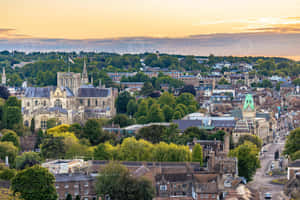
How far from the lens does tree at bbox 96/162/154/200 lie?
4341cm

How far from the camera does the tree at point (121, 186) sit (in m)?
43.4

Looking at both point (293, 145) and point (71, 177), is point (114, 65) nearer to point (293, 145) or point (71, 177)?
point (293, 145)

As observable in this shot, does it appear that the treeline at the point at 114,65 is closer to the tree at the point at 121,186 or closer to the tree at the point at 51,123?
the tree at the point at 51,123

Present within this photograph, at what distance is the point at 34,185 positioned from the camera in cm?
4244

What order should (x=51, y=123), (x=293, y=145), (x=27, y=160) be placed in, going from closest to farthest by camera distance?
1. (x=27, y=160)
2. (x=293, y=145)
3. (x=51, y=123)

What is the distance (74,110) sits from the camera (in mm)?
87250

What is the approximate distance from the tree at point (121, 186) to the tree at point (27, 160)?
39.6ft

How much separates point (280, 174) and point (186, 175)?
14683mm

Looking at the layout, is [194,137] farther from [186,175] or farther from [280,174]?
[186,175]

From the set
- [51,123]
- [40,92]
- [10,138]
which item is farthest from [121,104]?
[10,138]

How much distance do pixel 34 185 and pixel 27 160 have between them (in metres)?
13.4

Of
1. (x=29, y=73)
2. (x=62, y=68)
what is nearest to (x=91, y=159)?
(x=62, y=68)

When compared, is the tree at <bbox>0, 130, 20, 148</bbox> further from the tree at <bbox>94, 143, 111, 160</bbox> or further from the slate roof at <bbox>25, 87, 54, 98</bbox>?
the slate roof at <bbox>25, 87, 54, 98</bbox>

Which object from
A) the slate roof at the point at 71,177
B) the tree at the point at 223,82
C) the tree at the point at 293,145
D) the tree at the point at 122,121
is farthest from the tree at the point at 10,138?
the tree at the point at 223,82
